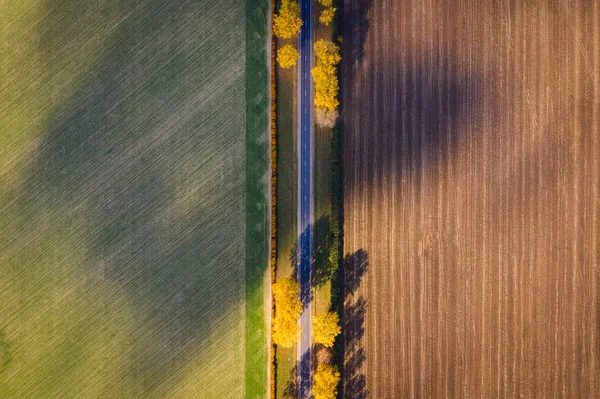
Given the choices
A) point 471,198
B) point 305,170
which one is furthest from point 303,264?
point 471,198

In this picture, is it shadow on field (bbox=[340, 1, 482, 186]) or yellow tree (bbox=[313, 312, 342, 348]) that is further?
shadow on field (bbox=[340, 1, 482, 186])

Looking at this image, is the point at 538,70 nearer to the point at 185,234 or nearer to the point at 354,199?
the point at 354,199

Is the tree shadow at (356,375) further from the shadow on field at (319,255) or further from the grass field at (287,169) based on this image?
the grass field at (287,169)

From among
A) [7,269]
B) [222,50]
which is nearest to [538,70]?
[222,50]

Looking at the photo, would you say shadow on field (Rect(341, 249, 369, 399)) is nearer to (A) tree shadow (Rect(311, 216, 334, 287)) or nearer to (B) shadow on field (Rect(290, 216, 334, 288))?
(A) tree shadow (Rect(311, 216, 334, 287))

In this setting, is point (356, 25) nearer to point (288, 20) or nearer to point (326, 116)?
point (288, 20)

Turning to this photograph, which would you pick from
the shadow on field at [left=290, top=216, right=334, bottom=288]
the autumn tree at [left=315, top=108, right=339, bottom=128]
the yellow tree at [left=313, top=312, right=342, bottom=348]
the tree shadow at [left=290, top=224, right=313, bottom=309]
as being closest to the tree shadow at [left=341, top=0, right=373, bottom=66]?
the autumn tree at [left=315, top=108, right=339, bottom=128]

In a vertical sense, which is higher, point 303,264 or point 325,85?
point 325,85
